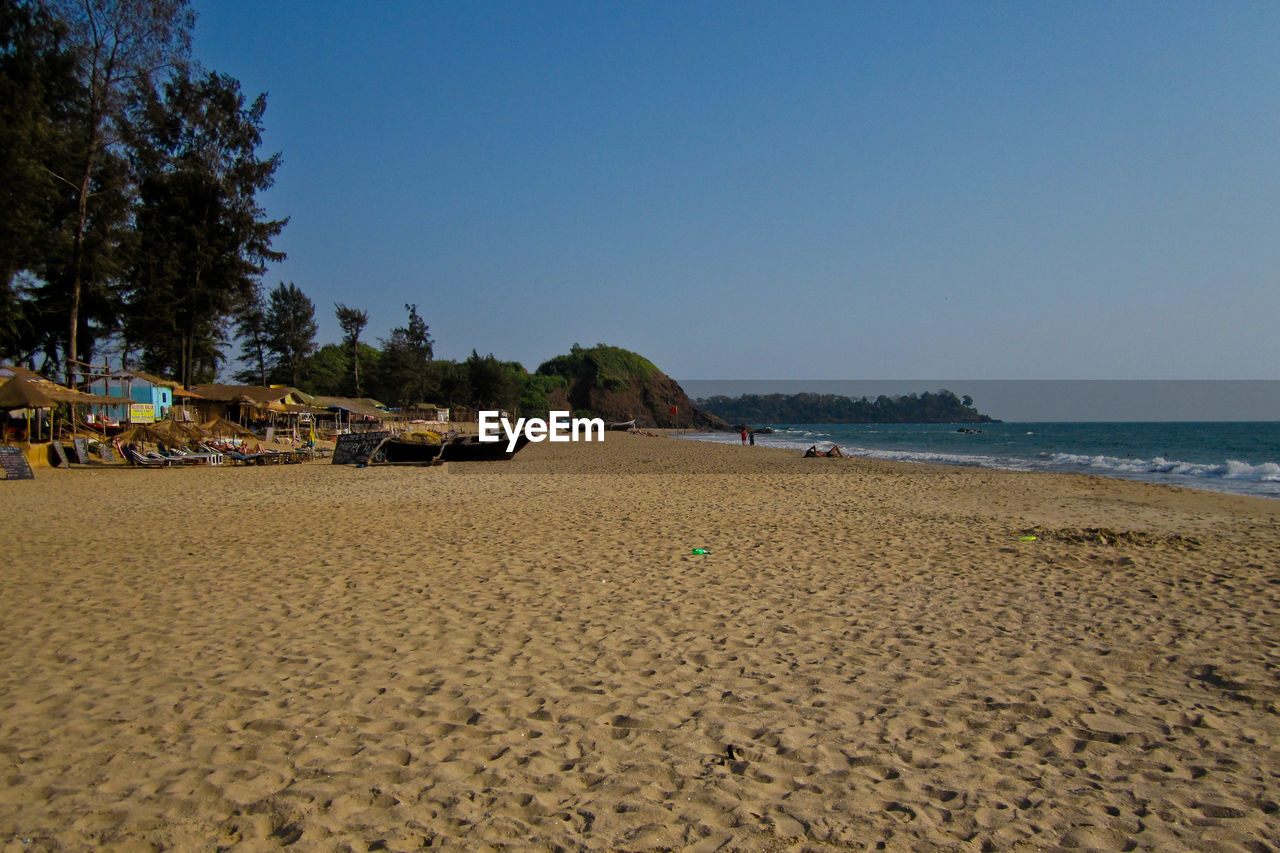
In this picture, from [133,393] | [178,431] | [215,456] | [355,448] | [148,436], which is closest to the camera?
[215,456]

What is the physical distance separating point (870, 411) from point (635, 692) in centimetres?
19647

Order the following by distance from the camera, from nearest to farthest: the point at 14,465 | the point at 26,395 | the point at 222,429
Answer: the point at 14,465 < the point at 26,395 < the point at 222,429

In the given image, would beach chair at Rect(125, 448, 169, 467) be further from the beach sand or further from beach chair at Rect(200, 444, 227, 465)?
the beach sand

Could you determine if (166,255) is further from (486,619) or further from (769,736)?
(769,736)

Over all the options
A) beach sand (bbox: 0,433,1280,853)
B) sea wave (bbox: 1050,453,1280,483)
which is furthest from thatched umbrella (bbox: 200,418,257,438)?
sea wave (bbox: 1050,453,1280,483)

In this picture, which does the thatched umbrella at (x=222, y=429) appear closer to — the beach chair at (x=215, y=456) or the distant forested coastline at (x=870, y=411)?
the beach chair at (x=215, y=456)

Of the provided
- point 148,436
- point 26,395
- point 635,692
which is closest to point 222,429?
point 148,436

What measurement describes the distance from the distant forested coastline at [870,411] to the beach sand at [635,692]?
17955 centimetres

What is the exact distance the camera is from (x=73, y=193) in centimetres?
2481

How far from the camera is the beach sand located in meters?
2.81

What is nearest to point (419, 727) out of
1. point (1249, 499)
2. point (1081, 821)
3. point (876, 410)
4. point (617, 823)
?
point (617, 823)

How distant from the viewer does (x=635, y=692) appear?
158 inches

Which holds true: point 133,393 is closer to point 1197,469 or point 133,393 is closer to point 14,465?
point 14,465

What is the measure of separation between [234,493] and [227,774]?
475 inches
